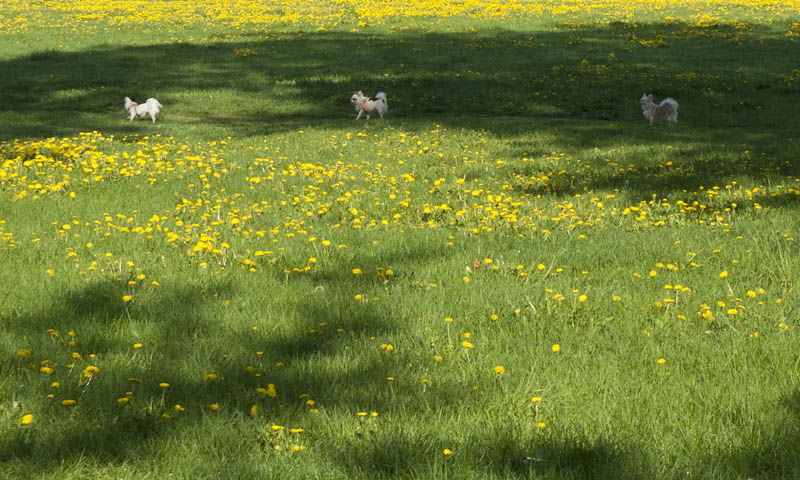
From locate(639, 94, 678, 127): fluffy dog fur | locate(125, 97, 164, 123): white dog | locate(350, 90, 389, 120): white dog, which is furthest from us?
locate(350, 90, 389, 120): white dog

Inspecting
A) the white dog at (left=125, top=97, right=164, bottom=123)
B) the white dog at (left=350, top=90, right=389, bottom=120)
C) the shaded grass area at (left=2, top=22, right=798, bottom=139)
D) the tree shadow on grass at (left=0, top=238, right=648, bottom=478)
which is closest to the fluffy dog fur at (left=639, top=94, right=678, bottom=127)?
the shaded grass area at (left=2, top=22, right=798, bottom=139)

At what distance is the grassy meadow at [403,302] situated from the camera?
3.63m

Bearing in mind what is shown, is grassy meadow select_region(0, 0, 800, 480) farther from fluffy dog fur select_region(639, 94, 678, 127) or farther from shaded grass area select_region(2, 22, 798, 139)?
shaded grass area select_region(2, 22, 798, 139)

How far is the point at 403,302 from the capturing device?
18.5 ft

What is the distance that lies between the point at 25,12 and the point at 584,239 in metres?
39.3

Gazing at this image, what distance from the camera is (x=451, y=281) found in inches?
244

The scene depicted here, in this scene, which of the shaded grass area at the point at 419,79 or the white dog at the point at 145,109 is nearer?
the white dog at the point at 145,109

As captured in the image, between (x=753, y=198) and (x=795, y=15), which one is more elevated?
(x=795, y=15)

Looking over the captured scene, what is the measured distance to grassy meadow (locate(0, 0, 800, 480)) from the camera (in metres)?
3.63

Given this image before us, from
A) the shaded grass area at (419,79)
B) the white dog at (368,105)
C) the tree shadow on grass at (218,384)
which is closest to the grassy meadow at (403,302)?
the tree shadow on grass at (218,384)

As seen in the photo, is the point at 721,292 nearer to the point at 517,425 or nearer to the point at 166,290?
the point at 517,425

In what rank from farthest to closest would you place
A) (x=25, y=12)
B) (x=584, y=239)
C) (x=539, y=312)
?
1. (x=25, y=12)
2. (x=584, y=239)
3. (x=539, y=312)

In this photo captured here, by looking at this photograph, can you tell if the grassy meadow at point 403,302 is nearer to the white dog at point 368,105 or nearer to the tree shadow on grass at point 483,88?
the tree shadow on grass at point 483,88

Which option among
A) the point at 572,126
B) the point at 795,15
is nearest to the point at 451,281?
the point at 572,126
